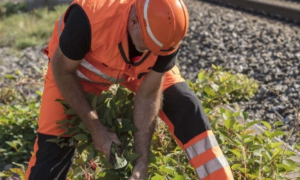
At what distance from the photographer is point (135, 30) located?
3008mm

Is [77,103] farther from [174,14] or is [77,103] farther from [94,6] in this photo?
[174,14]

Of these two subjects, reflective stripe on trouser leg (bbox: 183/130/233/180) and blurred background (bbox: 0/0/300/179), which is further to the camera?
blurred background (bbox: 0/0/300/179)

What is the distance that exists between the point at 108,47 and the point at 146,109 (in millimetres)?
529

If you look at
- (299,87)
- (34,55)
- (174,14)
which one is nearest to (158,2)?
(174,14)

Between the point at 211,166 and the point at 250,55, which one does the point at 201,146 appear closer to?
the point at 211,166

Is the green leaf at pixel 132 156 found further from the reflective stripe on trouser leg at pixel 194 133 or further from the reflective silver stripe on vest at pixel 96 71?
the reflective silver stripe on vest at pixel 96 71

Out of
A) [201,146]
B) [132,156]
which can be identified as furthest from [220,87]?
[132,156]

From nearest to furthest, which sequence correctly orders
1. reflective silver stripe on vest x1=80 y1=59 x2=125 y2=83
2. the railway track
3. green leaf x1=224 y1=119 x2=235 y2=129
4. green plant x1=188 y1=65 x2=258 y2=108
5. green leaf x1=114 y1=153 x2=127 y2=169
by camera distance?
green leaf x1=114 y1=153 x2=127 y2=169 < reflective silver stripe on vest x1=80 y1=59 x2=125 y2=83 < green leaf x1=224 y1=119 x2=235 y2=129 < green plant x1=188 y1=65 x2=258 y2=108 < the railway track

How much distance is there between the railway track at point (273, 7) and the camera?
8734mm

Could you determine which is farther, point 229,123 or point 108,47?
point 229,123

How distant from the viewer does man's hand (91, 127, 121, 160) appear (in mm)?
3100

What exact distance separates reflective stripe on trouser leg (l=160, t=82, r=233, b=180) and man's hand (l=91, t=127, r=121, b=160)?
0.51m

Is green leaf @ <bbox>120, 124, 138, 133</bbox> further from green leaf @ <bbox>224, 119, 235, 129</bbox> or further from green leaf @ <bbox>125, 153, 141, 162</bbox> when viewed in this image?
green leaf @ <bbox>224, 119, 235, 129</bbox>

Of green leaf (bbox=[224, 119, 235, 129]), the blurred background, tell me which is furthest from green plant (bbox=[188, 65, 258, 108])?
green leaf (bbox=[224, 119, 235, 129])
